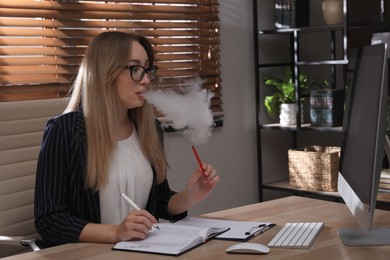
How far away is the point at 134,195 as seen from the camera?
2283mm

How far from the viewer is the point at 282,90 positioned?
4.09 meters

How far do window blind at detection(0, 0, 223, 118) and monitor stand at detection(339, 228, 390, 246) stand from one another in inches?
73.6

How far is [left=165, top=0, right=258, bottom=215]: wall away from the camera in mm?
4070

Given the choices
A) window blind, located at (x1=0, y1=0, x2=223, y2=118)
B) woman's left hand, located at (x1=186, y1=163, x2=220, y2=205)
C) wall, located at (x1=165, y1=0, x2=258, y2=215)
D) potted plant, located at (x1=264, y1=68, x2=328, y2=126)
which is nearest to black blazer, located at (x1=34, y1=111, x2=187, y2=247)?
woman's left hand, located at (x1=186, y1=163, x2=220, y2=205)

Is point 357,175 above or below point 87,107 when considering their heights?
below

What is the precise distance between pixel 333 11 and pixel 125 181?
201 cm

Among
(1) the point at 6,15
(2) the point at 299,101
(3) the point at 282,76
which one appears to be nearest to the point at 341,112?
(2) the point at 299,101

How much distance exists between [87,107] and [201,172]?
421mm

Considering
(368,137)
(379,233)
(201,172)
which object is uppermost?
(368,137)

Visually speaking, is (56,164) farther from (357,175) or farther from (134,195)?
(357,175)

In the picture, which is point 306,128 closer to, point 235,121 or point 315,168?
point 315,168

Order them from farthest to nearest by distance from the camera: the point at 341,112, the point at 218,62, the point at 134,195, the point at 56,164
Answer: the point at 218,62 → the point at 341,112 → the point at 134,195 → the point at 56,164

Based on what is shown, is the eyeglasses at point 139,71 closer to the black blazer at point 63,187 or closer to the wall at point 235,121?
the black blazer at point 63,187

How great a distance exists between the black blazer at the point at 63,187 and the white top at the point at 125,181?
4 cm
